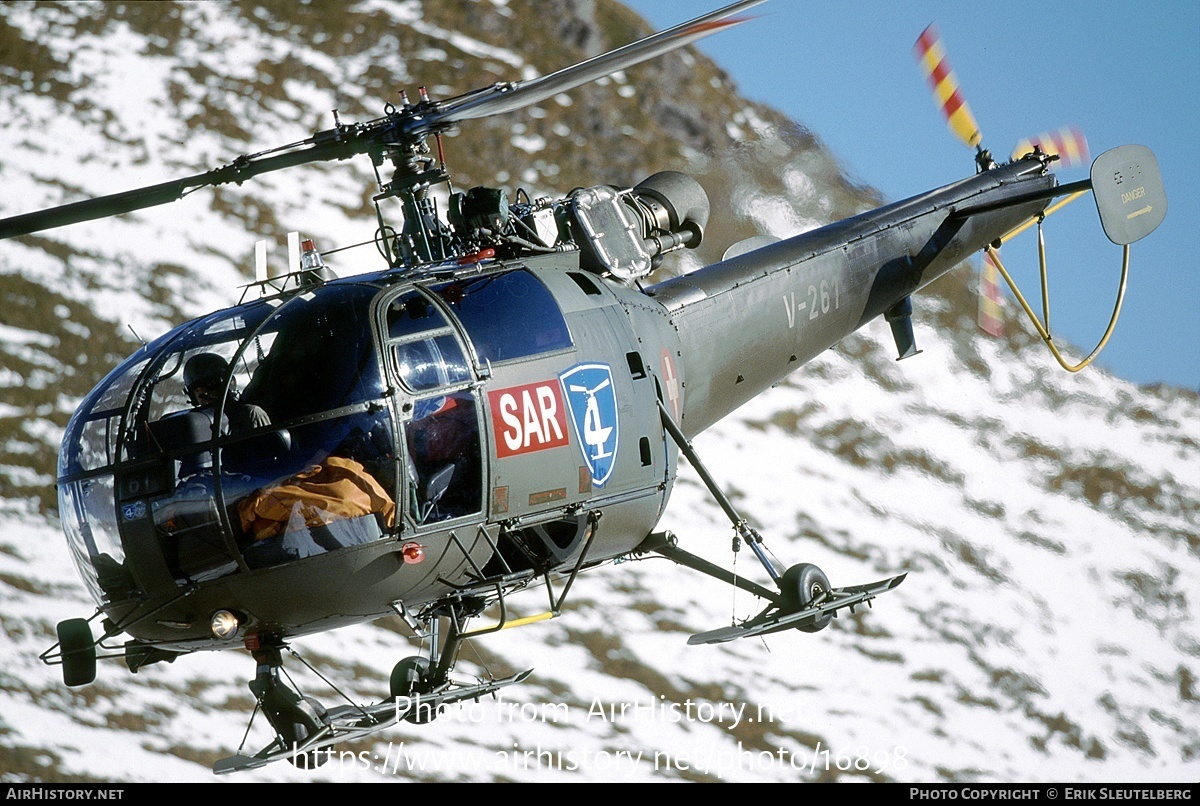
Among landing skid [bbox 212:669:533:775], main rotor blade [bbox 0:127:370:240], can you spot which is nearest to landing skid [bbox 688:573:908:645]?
landing skid [bbox 212:669:533:775]

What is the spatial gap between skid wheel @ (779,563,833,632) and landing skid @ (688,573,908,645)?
1.2 inches

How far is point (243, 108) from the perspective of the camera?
28.5 meters

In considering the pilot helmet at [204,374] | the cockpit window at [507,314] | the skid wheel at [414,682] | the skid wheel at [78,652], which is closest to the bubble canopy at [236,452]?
the pilot helmet at [204,374]

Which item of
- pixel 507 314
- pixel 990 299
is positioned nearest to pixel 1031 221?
pixel 990 299

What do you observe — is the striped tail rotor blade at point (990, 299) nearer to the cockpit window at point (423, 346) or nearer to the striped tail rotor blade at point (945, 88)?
the striped tail rotor blade at point (945, 88)

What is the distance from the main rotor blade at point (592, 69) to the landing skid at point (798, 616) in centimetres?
388

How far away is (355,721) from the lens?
8750 millimetres

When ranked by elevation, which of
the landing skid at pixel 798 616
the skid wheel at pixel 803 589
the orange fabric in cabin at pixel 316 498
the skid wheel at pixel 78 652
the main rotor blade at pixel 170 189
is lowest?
the landing skid at pixel 798 616

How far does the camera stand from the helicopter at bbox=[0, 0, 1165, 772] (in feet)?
25.7

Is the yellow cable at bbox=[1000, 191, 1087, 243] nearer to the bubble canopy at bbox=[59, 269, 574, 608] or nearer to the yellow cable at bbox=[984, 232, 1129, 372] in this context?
the yellow cable at bbox=[984, 232, 1129, 372]

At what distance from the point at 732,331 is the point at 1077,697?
14663 millimetres

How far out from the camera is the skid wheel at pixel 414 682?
9984 mm

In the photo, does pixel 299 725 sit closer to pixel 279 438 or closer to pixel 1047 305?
pixel 279 438
